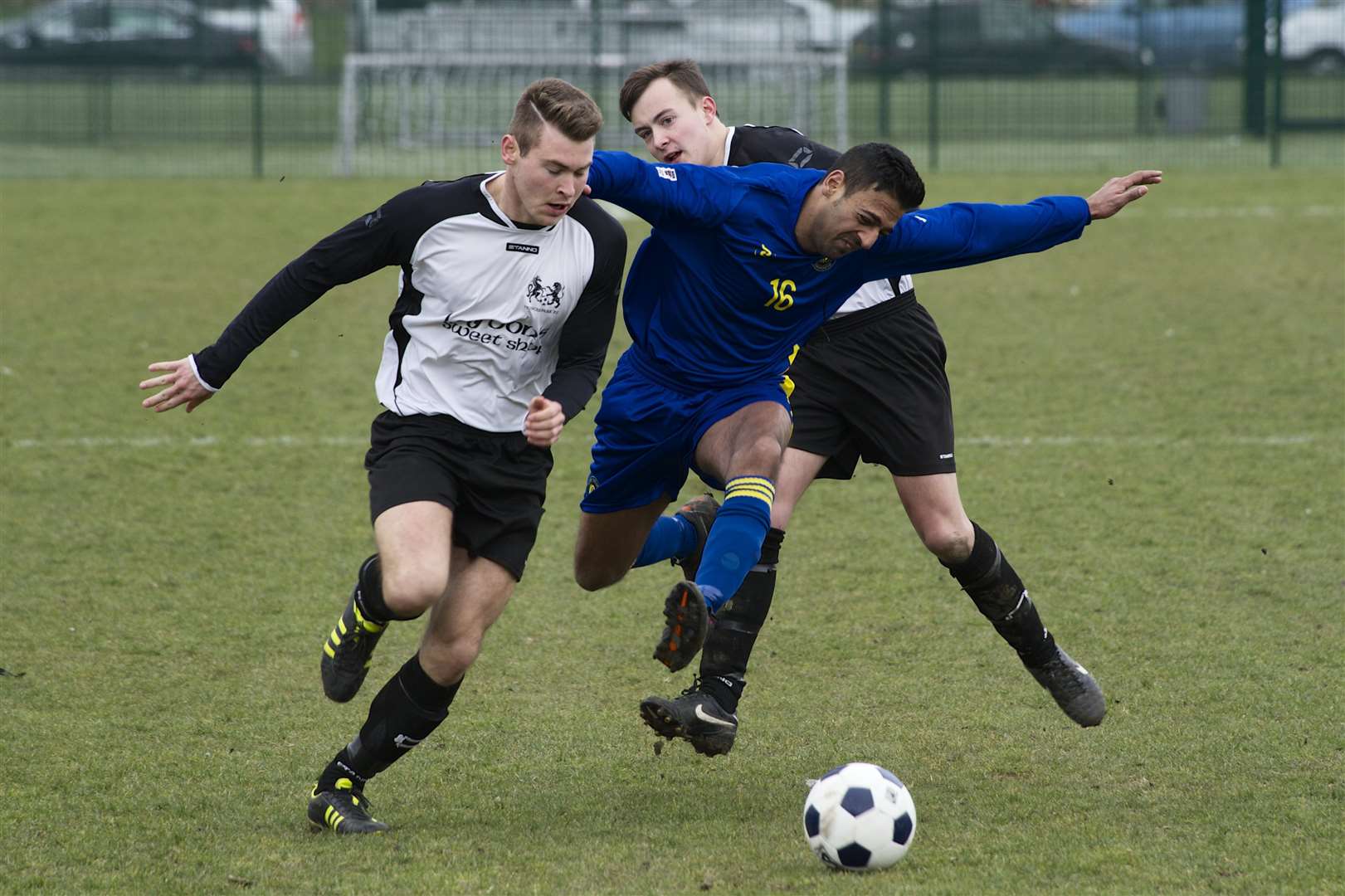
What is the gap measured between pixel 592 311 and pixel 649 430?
0.46m

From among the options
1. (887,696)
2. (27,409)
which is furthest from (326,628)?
(27,409)

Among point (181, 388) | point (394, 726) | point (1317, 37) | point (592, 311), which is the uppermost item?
point (1317, 37)

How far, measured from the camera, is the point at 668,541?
552cm

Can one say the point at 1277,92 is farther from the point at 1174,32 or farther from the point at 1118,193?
the point at 1118,193

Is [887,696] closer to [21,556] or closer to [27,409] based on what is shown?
[21,556]

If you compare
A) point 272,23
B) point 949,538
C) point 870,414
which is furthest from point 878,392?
point 272,23

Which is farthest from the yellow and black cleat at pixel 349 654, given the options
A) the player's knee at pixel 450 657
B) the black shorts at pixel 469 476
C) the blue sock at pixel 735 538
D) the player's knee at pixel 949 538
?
the player's knee at pixel 949 538

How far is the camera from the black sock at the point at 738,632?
480 cm

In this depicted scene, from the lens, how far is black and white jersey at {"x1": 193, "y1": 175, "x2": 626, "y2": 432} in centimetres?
445

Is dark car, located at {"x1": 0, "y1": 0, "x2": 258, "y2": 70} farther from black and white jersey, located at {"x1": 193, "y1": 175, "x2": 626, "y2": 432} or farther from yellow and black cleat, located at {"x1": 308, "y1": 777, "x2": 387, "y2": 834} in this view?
yellow and black cleat, located at {"x1": 308, "y1": 777, "x2": 387, "y2": 834}

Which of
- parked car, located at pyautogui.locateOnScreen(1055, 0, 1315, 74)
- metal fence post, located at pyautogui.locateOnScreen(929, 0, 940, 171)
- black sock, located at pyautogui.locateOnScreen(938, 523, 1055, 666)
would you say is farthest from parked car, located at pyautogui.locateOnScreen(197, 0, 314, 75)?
black sock, located at pyautogui.locateOnScreen(938, 523, 1055, 666)

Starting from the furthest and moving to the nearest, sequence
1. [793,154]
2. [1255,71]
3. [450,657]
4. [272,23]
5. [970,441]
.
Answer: [272,23] < [1255,71] < [970,441] < [793,154] < [450,657]

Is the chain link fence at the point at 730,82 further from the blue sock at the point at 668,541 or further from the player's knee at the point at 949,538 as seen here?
the player's knee at the point at 949,538

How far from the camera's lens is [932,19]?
771 inches
